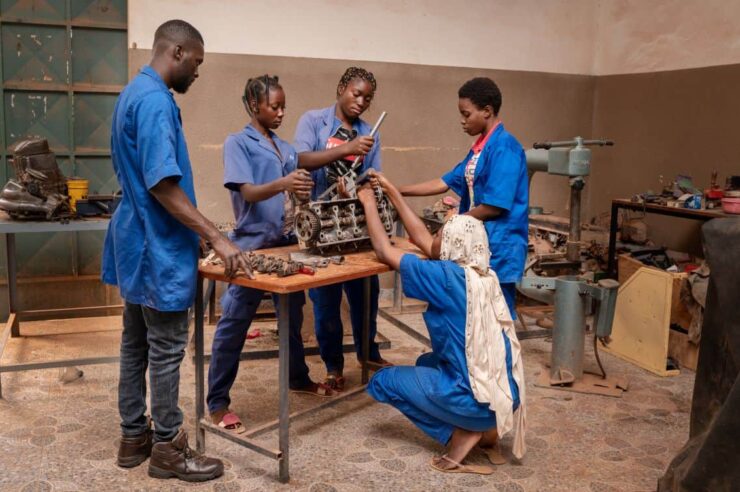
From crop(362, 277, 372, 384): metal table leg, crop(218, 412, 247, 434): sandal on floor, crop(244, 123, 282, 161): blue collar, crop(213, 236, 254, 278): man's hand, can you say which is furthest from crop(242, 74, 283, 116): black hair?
crop(218, 412, 247, 434): sandal on floor

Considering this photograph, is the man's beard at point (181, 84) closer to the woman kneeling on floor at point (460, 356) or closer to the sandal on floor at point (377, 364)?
the woman kneeling on floor at point (460, 356)

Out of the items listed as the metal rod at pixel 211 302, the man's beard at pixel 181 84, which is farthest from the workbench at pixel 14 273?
the man's beard at pixel 181 84

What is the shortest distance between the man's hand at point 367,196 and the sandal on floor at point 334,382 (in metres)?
1.09

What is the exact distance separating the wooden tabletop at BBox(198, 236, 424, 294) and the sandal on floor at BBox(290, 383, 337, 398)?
0.85 metres

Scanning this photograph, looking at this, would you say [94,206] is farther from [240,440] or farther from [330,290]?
[240,440]

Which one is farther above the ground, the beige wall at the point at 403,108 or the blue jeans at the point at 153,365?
the beige wall at the point at 403,108

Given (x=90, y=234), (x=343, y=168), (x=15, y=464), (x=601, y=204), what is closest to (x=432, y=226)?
(x=343, y=168)

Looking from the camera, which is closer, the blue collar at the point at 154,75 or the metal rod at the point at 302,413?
the blue collar at the point at 154,75

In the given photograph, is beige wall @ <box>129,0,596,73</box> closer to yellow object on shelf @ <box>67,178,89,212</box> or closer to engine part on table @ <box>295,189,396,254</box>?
yellow object on shelf @ <box>67,178,89,212</box>

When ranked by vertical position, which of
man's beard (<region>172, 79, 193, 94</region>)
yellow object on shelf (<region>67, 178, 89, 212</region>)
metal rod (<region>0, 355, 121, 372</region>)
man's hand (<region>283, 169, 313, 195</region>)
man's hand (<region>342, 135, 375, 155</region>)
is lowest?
metal rod (<region>0, 355, 121, 372</region>)

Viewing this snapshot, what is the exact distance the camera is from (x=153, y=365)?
282cm

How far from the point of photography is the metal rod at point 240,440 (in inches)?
113

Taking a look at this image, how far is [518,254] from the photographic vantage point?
134 inches

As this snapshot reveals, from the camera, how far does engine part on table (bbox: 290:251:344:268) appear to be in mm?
3015
